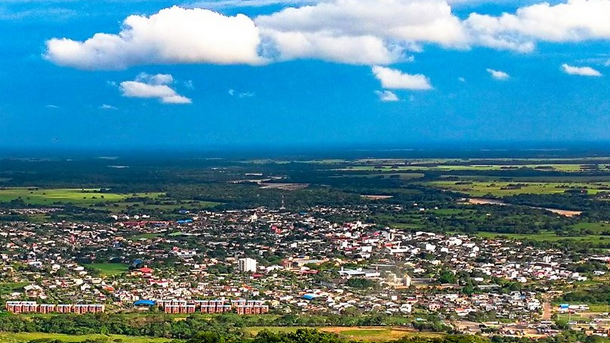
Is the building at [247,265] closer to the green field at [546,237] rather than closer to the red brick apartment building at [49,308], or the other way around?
the red brick apartment building at [49,308]

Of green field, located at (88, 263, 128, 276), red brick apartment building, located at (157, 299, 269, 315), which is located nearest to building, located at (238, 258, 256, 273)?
green field, located at (88, 263, 128, 276)

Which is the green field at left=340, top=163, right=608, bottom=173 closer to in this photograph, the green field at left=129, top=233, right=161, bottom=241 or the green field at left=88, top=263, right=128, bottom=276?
the green field at left=129, top=233, right=161, bottom=241

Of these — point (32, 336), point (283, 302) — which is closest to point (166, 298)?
point (283, 302)

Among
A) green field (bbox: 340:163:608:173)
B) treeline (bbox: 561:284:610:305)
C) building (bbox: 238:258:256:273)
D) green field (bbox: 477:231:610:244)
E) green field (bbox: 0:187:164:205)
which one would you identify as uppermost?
green field (bbox: 340:163:608:173)

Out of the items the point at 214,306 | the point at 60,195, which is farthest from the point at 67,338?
the point at 60,195

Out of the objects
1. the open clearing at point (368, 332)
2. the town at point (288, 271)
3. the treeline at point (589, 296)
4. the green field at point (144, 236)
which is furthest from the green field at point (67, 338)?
the green field at point (144, 236)
